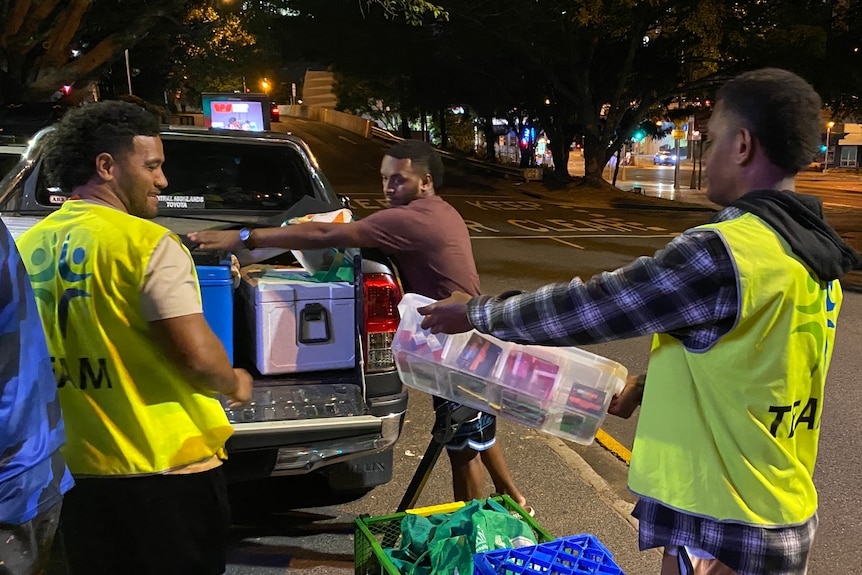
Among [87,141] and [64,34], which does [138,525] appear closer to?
[87,141]

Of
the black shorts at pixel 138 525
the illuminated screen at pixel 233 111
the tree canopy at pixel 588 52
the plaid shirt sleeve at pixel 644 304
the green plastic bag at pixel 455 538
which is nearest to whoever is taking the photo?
the plaid shirt sleeve at pixel 644 304

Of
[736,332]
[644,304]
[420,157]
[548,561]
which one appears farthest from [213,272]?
[736,332]

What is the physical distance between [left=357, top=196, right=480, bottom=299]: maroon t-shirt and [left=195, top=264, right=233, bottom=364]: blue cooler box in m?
0.64

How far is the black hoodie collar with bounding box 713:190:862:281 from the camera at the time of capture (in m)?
1.58

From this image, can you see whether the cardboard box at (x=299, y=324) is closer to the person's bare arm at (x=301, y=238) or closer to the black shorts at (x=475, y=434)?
the person's bare arm at (x=301, y=238)

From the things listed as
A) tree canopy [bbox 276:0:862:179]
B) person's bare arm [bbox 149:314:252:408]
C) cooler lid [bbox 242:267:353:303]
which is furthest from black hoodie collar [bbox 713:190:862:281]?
tree canopy [bbox 276:0:862:179]

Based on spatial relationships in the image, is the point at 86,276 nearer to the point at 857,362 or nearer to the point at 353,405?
the point at 353,405

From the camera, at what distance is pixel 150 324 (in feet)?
6.24

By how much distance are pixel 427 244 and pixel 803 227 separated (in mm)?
1715

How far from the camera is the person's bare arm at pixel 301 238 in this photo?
2.91 meters

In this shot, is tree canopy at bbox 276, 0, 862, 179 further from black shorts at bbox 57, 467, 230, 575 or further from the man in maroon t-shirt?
black shorts at bbox 57, 467, 230, 575

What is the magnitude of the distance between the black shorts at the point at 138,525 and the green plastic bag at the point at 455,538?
2.15 feet

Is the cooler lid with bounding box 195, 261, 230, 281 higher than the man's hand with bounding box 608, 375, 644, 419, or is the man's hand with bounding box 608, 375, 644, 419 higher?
the cooler lid with bounding box 195, 261, 230, 281

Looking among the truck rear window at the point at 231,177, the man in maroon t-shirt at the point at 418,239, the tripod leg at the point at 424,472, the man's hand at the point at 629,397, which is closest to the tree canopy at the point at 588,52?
the truck rear window at the point at 231,177
